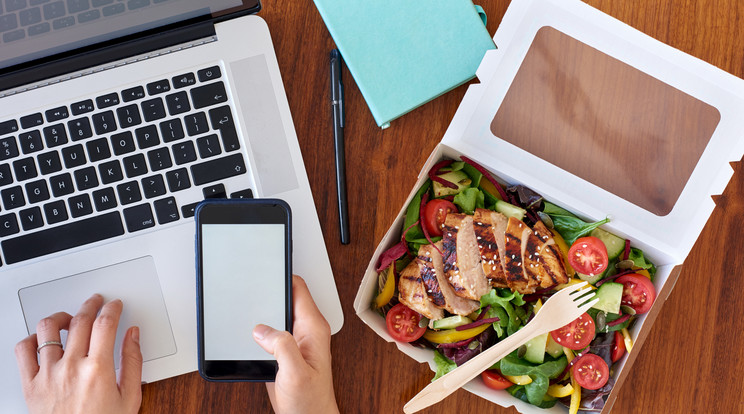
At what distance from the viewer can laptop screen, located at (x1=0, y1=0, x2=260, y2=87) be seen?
0.70 meters

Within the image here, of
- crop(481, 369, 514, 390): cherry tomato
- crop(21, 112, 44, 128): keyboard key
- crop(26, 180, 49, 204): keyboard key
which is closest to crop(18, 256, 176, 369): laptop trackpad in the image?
crop(26, 180, 49, 204): keyboard key

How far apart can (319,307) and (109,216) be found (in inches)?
12.1

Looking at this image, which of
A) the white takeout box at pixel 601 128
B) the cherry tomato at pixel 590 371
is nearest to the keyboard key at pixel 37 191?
the white takeout box at pixel 601 128

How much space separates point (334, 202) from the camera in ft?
2.55

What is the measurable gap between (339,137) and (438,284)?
25cm

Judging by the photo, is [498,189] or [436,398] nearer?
[436,398]

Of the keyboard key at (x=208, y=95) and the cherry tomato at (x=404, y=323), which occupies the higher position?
the keyboard key at (x=208, y=95)

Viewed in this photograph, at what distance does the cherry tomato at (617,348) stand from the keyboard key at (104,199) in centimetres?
71

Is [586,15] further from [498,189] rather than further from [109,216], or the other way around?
[109,216]

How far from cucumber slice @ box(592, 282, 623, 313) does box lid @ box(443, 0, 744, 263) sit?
0.07 m

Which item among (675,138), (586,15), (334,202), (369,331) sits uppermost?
(586,15)

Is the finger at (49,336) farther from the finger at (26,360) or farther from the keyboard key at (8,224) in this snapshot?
the keyboard key at (8,224)

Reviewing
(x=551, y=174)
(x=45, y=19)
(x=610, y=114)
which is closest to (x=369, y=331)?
(x=551, y=174)

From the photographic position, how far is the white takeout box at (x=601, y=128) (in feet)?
2.22
